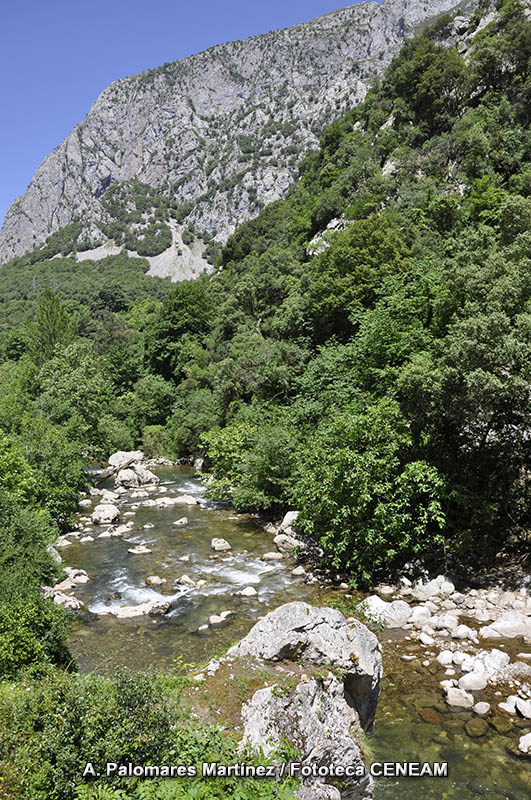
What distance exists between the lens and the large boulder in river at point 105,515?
2428 centimetres

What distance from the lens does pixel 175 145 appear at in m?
186

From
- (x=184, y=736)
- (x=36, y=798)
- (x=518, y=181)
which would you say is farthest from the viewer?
(x=518, y=181)

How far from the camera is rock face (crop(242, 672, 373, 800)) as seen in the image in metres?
5.90

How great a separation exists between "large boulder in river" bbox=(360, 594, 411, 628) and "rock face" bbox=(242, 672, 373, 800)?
5425mm

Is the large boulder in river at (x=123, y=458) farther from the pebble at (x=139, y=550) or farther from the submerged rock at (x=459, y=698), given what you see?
the submerged rock at (x=459, y=698)

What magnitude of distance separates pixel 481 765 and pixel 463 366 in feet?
29.1

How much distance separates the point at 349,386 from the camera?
21.2m

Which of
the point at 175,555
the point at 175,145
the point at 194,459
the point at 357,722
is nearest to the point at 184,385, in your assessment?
the point at 194,459

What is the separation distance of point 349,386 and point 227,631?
1188cm

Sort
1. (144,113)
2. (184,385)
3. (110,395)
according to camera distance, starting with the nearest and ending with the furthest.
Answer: (184,385) → (110,395) → (144,113)

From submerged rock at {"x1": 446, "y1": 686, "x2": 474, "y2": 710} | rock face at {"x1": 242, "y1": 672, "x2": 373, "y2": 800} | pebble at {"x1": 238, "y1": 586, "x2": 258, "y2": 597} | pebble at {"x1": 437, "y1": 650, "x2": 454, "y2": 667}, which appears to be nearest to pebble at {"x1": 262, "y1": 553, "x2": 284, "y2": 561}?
pebble at {"x1": 238, "y1": 586, "x2": 258, "y2": 597}

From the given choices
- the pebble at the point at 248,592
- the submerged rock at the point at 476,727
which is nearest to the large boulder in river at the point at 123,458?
the pebble at the point at 248,592

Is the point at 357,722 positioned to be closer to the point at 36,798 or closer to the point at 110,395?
the point at 36,798

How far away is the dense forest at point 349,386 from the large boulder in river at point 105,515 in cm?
184
